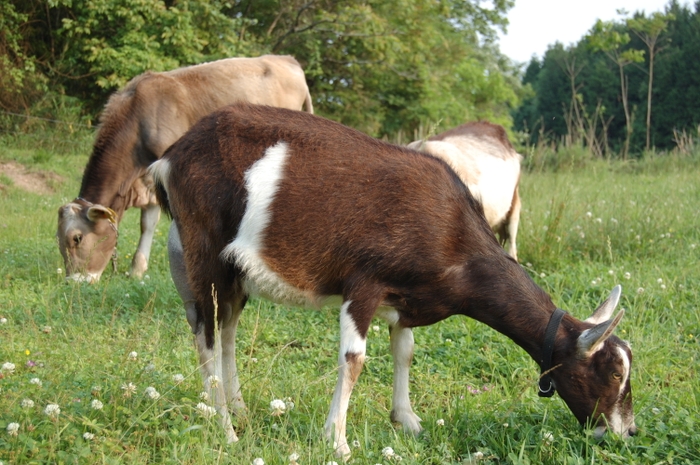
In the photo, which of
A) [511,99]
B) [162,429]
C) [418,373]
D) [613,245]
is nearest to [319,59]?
[511,99]

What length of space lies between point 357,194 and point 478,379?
182 centimetres

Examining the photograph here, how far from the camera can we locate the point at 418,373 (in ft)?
16.6

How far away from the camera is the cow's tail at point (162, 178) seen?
4266mm

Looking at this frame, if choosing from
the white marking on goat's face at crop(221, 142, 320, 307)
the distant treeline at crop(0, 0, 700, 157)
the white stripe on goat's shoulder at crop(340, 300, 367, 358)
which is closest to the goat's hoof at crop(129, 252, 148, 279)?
the white marking on goat's face at crop(221, 142, 320, 307)

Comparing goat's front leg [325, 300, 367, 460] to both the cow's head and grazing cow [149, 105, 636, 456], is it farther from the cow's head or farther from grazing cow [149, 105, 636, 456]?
the cow's head

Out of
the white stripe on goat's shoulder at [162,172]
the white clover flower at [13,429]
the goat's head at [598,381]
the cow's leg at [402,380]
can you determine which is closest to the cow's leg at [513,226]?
the cow's leg at [402,380]

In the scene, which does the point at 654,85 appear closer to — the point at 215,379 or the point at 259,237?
the point at 259,237

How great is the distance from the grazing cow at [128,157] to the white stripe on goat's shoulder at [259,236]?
383 cm

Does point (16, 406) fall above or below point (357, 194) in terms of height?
below

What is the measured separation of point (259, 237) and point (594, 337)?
1803 mm

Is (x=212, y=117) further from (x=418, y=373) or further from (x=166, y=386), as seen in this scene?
(x=418, y=373)

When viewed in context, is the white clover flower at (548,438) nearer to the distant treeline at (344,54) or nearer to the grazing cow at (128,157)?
the grazing cow at (128,157)

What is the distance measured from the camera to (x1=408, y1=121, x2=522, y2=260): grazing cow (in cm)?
714

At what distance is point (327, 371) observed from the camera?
4.77 m
